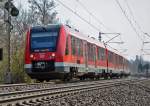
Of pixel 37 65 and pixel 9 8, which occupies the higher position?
pixel 9 8

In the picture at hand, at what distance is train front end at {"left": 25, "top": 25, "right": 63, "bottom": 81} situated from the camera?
2277 cm

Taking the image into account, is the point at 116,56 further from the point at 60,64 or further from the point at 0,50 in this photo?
the point at 0,50

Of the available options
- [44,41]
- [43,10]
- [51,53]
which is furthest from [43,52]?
[43,10]

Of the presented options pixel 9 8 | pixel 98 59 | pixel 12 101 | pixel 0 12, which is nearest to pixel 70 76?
pixel 9 8

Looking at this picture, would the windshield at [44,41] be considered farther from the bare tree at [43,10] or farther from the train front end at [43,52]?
the bare tree at [43,10]

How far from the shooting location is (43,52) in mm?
23000

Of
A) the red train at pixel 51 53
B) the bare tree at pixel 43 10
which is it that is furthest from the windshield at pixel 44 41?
the bare tree at pixel 43 10

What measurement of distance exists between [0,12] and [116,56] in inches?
633

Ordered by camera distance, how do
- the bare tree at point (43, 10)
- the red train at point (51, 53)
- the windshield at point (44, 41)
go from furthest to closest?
the bare tree at point (43, 10) → the windshield at point (44, 41) → the red train at point (51, 53)

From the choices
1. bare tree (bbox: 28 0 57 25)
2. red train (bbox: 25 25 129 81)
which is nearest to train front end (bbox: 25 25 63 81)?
red train (bbox: 25 25 129 81)

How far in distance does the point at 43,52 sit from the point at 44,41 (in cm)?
60

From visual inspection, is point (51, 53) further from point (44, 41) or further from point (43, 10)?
point (43, 10)

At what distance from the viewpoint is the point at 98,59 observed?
33.2 metres

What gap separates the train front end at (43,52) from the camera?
22.8 m
